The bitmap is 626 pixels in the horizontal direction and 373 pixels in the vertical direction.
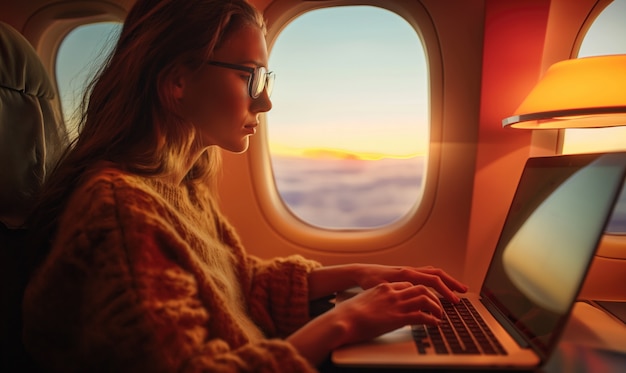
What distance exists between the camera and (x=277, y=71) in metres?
1.60

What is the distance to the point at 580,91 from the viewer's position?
1.03 m

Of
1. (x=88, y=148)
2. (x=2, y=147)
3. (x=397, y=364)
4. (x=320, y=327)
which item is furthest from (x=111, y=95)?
(x=397, y=364)

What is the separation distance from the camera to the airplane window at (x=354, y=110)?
5.05ft

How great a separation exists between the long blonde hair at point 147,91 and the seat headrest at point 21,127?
89 millimetres

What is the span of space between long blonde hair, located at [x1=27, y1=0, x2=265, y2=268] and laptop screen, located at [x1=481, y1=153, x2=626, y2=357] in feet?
2.64

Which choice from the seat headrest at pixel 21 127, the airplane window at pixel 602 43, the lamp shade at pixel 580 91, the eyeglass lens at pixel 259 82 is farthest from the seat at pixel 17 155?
the airplane window at pixel 602 43

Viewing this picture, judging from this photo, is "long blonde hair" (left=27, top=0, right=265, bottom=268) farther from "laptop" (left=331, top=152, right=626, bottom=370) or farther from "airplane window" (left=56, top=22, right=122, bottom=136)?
"airplane window" (left=56, top=22, right=122, bottom=136)

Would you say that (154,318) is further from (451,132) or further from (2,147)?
(451,132)

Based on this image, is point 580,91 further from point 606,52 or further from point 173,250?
point 173,250

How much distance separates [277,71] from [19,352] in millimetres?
1149

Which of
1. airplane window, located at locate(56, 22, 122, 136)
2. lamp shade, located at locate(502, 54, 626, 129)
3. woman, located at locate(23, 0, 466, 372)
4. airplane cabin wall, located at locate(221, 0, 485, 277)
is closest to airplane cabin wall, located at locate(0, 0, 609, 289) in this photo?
airplane cabin wall, located at locate(221, 0, 485, 277)

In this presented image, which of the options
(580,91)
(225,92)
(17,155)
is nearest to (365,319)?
(225,92)

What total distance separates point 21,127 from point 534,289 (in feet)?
3.88

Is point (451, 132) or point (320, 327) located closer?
point (320, 327)
